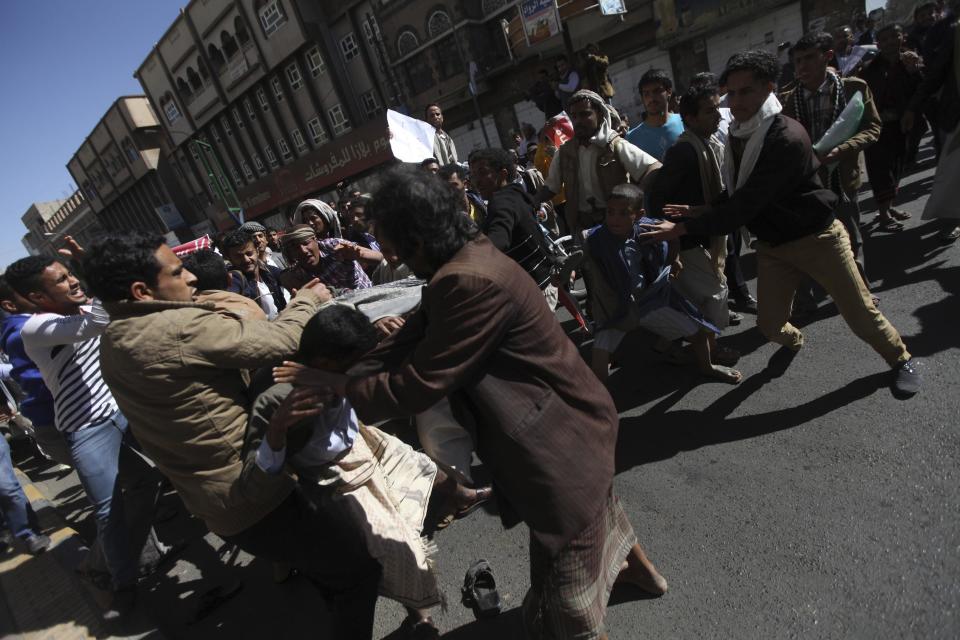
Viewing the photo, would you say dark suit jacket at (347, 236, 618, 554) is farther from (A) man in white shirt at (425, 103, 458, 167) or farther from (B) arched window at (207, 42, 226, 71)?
(B) arched window at (207, 42, 226, 71)

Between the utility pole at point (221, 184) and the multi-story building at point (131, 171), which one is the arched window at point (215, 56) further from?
the multi-story building at point (131, 171)

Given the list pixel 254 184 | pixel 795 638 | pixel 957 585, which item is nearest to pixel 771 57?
pixel 957 585

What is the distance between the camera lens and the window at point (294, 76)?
79.3 ft

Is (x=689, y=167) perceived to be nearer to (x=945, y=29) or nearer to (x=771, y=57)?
(x=771, y=57)

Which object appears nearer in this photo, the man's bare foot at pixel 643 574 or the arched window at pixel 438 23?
the man's bare foot at pixel 643 574

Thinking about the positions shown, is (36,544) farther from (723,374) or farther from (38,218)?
(38,218)

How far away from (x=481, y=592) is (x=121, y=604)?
209 centimetres

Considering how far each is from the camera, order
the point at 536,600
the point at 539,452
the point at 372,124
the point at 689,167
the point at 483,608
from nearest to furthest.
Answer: the point at 539,452 → the point at 536,600 → the point at 483,608 → the point at 689,167 → the point at 372,124

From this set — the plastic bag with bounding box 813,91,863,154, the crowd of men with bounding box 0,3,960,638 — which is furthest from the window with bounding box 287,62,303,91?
the plastic bag with bounding box 813,91,863,154

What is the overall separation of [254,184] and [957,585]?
1257 inches

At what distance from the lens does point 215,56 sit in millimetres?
27312

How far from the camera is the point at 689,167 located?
123 inches

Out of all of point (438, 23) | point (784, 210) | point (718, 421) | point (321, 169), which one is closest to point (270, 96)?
point (321, 169)

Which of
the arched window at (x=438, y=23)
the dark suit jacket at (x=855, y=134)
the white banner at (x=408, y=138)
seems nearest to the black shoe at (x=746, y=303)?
the dark suit jacket at (x=855, y=134)
